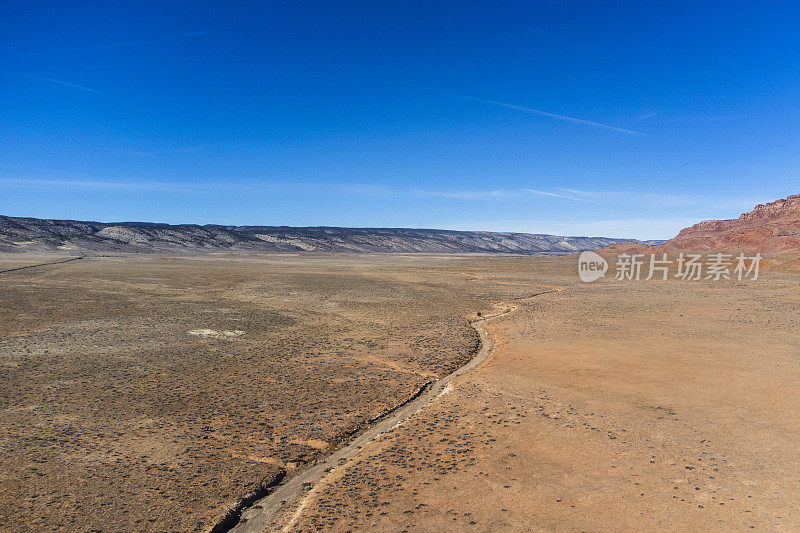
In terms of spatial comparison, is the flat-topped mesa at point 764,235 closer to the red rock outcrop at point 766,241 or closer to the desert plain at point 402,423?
the red rock outcrop at point 766,241

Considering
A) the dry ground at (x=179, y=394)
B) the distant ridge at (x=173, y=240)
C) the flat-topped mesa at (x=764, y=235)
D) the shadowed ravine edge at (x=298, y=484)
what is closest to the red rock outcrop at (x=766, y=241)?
the flat-topped mesa at (x=764, y=235)

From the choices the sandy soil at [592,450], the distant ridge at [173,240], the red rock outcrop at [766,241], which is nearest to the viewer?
the sandy soil at [592,450]

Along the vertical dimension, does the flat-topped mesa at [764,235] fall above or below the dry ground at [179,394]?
above

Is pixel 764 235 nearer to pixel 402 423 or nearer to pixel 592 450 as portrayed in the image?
pixel 592 450

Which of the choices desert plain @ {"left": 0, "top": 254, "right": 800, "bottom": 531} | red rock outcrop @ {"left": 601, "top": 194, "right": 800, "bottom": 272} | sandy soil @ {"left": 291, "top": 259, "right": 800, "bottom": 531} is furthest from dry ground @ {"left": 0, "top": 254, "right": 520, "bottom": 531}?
red rock outcrop @ {"left": 601, "top": 194, "right": 800, "bottom": 272}

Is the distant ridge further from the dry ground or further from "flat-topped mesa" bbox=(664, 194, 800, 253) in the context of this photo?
the dry ground

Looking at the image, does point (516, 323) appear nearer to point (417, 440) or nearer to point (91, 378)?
point (417, 440)
